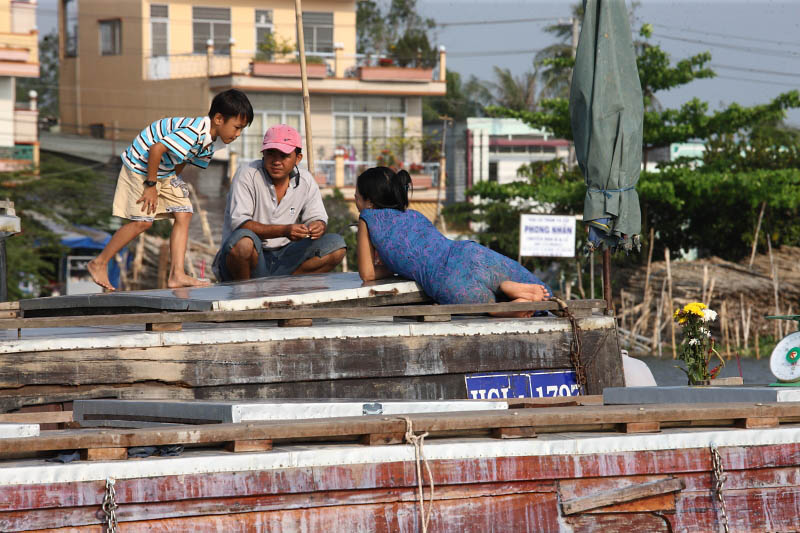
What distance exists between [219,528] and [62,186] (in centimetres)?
2216

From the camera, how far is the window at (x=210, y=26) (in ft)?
110

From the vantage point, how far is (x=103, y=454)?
304 cm

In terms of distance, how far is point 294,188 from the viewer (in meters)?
7.00

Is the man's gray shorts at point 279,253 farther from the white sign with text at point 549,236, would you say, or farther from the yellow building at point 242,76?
the yellow building at point 242,76

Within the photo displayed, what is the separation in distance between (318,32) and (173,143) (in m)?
28.8

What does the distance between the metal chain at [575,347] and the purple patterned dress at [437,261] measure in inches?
15.2

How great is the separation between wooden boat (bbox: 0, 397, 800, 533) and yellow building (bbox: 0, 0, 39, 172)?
75.6 feet

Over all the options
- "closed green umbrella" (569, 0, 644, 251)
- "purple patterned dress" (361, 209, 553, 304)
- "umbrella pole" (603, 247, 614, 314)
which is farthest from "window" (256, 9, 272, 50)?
"purple patterned dress" (361, 209, 553, 304)

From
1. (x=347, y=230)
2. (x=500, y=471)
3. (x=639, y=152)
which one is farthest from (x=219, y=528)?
(x=347, y=230)

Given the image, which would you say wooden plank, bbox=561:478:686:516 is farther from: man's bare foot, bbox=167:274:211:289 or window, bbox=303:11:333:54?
window, bbox=303:11:333:54

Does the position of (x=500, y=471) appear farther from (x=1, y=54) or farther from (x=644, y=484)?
(x=1, y=54)

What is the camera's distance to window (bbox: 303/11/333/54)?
34.1 metres

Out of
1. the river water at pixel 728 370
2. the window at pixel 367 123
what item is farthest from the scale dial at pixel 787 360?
the window at pixel 367 123

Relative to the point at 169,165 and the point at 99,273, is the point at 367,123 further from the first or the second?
the point at 99,273
